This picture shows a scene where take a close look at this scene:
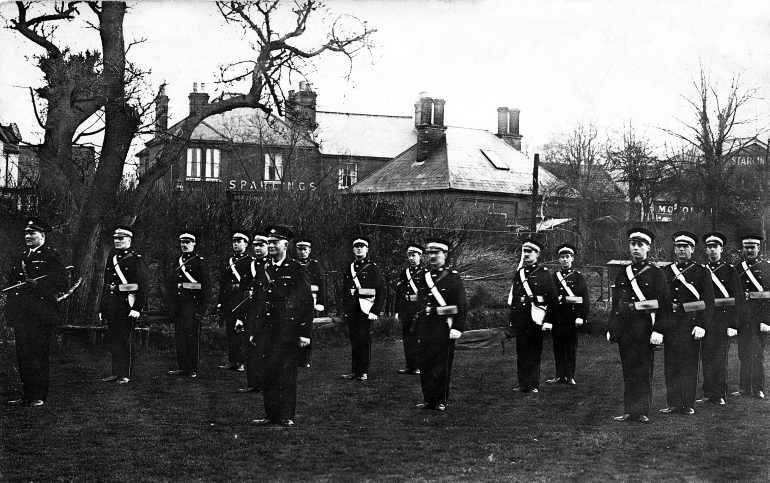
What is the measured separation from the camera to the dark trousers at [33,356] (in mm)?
8516

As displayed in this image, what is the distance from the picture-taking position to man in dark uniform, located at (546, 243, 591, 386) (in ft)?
37.4

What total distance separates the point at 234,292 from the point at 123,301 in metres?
1.62

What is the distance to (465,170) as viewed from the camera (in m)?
29.9

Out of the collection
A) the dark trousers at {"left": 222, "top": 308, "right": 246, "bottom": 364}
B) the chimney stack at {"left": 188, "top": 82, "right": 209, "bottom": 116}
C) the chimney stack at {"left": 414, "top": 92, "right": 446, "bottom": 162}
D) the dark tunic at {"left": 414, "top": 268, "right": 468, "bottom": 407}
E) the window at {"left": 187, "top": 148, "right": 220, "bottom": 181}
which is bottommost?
the dark trousers at {"left": 222, "top": 308, "right": 246, "bottom": 364}

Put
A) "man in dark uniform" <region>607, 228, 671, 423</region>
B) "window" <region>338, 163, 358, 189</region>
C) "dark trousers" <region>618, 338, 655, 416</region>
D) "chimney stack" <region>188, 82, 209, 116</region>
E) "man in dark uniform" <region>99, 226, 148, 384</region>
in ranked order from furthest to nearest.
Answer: "window" <region>338, 163, 358, 189</region>
"chimney stack" <region>188, 82, 209, 116</region>
"man in dark uniform" <region>99, 226, 148, 384</region>
"dark trousers" <region>618, 338, 655, 416</region>
"man in dark uniform" <region>607, 228, 671, 423</region>

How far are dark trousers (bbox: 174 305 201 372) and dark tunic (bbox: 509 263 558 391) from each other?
152 inches

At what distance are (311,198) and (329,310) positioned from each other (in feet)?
7.24

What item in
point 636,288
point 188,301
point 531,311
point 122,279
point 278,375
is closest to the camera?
point 278,375

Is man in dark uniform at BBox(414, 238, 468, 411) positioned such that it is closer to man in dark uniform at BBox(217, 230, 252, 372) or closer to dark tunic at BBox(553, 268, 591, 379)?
dark tunic at BBox(553, 268, 591, 379)

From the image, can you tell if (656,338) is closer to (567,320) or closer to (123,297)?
(567,320)

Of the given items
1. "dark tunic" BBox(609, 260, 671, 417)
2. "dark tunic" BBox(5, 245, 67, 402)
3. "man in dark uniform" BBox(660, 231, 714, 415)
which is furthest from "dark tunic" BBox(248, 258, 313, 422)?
"man in dark uniform" BBox(660, 231, 714, 415)

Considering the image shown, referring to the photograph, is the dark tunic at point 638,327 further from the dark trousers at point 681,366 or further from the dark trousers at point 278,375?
the dark trousers at point 278,375

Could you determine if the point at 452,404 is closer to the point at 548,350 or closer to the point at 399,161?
the point at 548,350

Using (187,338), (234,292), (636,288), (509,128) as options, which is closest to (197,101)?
(234,292)
